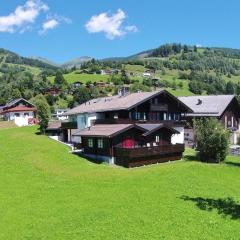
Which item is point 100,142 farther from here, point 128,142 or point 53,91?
point 53,91

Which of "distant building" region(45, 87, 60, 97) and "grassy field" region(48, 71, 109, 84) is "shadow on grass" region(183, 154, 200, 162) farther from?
"grassy field" region(48, 71, 109, 84)

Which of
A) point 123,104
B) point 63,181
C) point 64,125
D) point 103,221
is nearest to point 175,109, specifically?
point 123,104

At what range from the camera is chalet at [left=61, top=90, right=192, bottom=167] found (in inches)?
2040

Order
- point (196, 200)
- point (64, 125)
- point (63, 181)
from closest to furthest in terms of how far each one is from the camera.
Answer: point (196, 200) < point (63, 181) < point (64, 125)

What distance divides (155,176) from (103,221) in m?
15.5

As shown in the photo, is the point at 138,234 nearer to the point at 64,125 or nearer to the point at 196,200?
the point at 196,200

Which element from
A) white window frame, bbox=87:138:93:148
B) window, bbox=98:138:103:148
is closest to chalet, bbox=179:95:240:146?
white window frame, bbox=87:138:93:148

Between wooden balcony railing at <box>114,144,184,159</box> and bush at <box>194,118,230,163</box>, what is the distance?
2919 millimetres

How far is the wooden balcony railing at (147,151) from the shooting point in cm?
4953

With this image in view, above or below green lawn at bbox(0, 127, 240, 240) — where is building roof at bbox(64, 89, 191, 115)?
above

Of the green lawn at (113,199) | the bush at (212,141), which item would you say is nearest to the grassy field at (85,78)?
the green lawn at (113,199)

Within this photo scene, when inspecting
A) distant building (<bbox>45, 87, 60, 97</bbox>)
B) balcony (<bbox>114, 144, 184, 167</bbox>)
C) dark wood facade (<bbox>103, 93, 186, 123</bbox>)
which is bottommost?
balcony (<bbox>114, 144, 184, 167</bbox>)

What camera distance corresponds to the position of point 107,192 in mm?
36812

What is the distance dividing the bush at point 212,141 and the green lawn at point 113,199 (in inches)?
82.3
